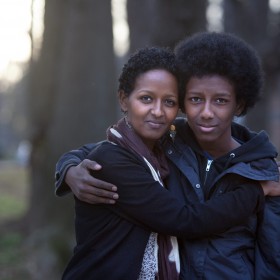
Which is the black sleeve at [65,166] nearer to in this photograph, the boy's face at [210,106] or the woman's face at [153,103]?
the woman's face at [153,103]

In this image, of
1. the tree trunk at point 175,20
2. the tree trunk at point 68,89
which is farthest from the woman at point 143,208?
the tree trunk at point 68,89

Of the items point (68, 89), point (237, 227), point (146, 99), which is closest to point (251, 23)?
point (68, 89)

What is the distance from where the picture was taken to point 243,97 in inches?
124

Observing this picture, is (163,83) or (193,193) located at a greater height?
(163,83)

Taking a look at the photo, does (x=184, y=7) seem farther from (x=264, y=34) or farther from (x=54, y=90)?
(x=264, y=34)

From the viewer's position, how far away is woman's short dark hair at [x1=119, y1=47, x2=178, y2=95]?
3.04 meters

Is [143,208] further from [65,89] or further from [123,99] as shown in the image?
[65,89]

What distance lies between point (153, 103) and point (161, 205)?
0.56 meters

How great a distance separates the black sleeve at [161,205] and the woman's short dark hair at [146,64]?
0.42 metres

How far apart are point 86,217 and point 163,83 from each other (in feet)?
2.63

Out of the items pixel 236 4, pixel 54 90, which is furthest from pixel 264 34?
pixel 54 90

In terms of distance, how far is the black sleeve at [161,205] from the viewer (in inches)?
111

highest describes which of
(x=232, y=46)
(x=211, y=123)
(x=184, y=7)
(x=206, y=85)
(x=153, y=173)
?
(x=184, y=7)

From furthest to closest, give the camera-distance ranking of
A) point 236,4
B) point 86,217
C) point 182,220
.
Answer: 1. point 236,4
2. point 86,217
3. point 182,220
